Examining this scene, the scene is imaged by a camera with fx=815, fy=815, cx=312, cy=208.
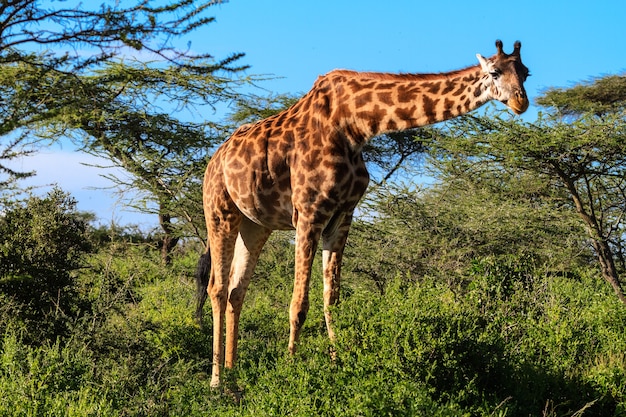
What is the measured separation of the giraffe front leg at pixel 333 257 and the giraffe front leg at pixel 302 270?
19cm

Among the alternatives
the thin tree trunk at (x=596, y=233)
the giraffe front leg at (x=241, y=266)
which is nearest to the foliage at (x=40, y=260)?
the giraffe front leg at (x=241, y=266)

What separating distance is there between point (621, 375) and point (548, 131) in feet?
16.2

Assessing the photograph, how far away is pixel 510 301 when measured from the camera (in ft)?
28.7

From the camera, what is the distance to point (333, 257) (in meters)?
6.68

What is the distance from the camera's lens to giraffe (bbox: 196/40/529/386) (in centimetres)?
625

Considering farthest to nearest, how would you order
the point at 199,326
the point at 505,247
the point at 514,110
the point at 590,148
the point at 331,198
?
the point at 505,247
the point at 590,148
the point at 199,326
the point at 331,198
the point at 514,110

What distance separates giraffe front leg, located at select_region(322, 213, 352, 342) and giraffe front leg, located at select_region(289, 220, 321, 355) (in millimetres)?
188

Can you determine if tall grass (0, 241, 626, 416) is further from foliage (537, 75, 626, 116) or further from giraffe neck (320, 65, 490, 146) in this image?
foliage (537, 75, 626, 116)

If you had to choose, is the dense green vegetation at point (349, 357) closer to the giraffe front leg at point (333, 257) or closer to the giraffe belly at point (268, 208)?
the giraffe front leg at point (333, 257)

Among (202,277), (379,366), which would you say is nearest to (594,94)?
(202,277)

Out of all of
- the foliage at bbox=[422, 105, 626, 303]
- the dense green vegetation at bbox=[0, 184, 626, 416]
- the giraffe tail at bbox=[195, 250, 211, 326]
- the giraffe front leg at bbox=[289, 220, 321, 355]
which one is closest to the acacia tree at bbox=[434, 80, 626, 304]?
the foliage at bbox=[422, 105, 626, 303]

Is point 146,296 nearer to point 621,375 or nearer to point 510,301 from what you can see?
point 510,301

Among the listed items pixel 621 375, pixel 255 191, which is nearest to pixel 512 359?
pixel 621 375

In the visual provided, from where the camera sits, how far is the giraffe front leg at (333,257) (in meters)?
6.62
